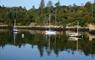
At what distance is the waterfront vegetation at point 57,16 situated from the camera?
82.4 m

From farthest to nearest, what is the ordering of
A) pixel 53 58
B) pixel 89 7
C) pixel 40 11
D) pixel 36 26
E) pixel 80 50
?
pixel 40 11, pixel 36 26, pixel 89 7, pixel 80 50, pixel 53 58

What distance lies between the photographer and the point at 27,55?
3484 cm

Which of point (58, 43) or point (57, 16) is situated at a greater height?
point (57, 16)

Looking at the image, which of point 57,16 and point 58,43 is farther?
point 57,16

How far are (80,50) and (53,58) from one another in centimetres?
706

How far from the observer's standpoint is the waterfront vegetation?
82.4 metres

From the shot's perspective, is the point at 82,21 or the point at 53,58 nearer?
the point at 53,58

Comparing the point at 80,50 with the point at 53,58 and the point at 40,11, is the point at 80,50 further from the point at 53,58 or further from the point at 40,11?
the point at 40,11

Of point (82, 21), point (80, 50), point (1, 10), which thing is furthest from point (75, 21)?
point (80, 50)

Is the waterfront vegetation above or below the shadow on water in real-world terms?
above

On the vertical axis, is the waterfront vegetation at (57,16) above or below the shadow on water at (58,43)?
above

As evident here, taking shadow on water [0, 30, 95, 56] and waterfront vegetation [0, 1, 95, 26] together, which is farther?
waterfront vegetation [0, 1, 95, 26]

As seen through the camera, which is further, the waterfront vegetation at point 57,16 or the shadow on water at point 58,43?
the waterfront vegetation at point 57,16

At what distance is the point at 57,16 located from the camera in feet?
300
